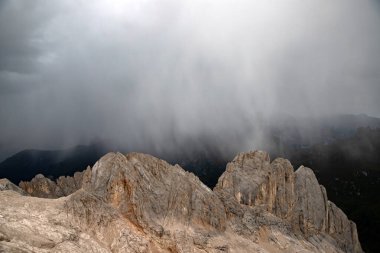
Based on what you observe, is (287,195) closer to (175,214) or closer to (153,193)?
(175,214)

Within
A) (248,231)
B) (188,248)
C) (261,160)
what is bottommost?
(188,248)

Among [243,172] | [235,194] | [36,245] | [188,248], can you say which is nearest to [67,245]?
[36,245]

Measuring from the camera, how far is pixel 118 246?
95.2 meters

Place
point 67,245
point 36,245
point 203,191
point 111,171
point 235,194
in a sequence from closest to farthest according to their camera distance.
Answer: point 36,245, point 67,245, point 111,171, point 203,191, point 235,194

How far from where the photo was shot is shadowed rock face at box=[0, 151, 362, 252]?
90688 millimetres

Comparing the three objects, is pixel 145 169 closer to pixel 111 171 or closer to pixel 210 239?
pixel 111 171

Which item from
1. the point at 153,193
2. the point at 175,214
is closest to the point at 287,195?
the point at 175,214

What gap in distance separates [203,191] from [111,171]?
Answer: 27470mm

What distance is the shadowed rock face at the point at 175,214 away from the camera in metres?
90.7

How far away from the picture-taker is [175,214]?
116 m

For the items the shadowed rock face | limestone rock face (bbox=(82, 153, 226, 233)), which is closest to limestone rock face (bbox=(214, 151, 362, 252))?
the shadowed rock face

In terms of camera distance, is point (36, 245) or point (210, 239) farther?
point (210, 239)

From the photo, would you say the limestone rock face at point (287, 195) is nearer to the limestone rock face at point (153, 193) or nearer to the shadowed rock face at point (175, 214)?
the shadowed rock face at point (175, 214)

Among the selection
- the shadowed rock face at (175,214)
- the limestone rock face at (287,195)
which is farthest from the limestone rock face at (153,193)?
the limestone rock face at (287,195)
